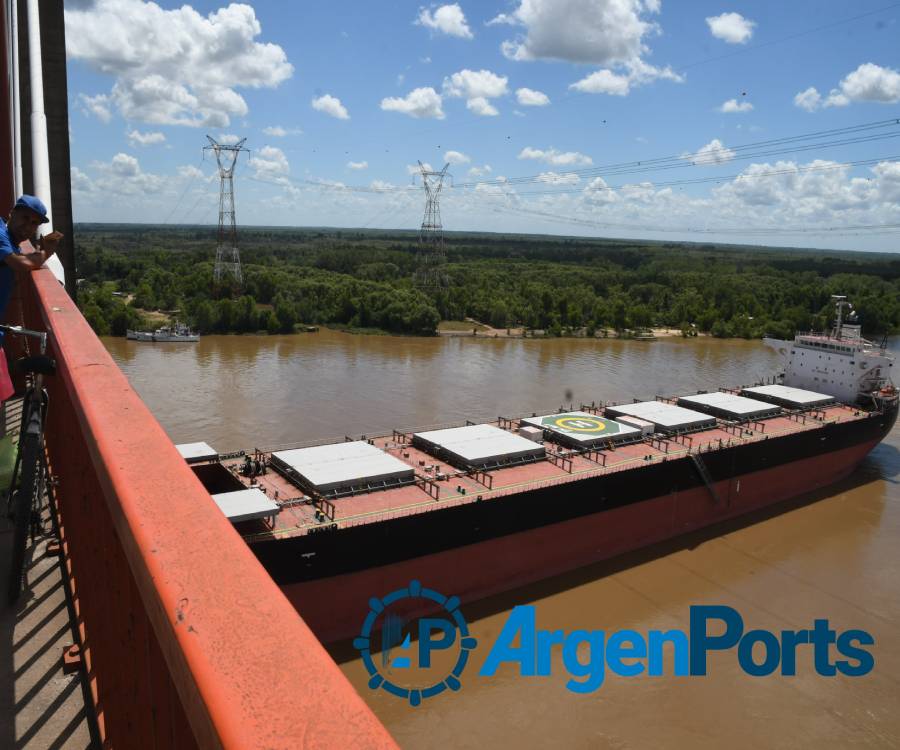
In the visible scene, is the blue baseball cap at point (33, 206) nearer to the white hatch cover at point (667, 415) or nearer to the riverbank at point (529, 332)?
the white hatch cover at point (667, 415)

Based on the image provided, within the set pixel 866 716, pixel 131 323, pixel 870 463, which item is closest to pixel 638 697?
pixel 866 716

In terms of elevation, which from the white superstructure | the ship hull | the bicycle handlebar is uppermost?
the bicycle handlebar

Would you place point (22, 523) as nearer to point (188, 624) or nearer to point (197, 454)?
point (188, 624)

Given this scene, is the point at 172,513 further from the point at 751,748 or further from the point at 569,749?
the point at 751,748

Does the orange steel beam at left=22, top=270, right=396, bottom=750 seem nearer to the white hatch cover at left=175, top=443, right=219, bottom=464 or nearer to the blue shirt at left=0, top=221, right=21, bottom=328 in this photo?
the blue shirt at left=0, top=221, right=21, bottom=328

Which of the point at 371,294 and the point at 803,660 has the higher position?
the point at 371,294

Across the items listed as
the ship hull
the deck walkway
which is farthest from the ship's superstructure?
the deck walkway

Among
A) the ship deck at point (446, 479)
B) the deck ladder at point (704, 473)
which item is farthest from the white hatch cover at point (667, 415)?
the deck ladder at point (704, 473)
